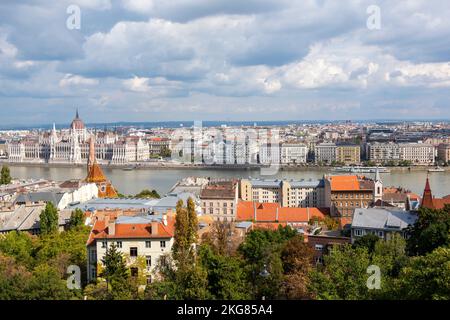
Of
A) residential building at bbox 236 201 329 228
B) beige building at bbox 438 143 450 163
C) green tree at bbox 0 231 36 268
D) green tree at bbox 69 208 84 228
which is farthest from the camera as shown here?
beige building at bbox 438 143 450 163

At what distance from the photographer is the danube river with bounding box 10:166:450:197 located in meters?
24.5

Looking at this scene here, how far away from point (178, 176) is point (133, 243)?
24.2m

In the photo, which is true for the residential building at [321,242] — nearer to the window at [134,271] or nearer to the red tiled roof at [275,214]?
the window at [134,271]

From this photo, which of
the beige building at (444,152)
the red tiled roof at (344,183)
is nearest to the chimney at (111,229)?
the red tiled roof at (344,183)

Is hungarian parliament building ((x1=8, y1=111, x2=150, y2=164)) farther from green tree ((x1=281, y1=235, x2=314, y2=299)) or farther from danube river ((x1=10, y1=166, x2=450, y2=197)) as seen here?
green tree ((x1=281, y1=235, x2=314, y2=299))

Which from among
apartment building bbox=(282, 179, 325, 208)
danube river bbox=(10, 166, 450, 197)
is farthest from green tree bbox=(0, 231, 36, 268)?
danube river bbox=(10, 166, 450, 197)

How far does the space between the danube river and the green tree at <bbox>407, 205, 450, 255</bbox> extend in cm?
1365

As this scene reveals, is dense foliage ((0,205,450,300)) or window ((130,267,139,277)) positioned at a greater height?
dense foliage ((0,205,450,300))

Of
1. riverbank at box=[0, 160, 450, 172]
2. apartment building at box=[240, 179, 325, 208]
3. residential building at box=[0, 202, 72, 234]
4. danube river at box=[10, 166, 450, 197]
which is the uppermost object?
residential building at box=[0, 202, 72, 234]

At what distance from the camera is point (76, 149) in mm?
42875

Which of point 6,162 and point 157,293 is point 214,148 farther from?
point 157,293

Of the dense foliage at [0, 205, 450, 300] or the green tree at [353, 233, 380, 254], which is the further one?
the green tree at [353, 233, 380, 254]

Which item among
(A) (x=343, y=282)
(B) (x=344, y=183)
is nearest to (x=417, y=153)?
(B) (x=344, y=183)
